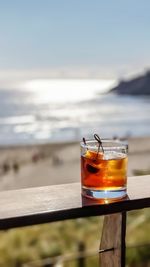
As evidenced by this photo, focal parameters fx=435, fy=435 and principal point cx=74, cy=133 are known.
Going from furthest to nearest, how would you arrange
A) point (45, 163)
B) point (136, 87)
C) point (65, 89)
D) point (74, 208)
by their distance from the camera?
point (65, 89), point (136, 87), point (45, 163), point (74, 208)

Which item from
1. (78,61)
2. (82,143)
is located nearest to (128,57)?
(78,61)

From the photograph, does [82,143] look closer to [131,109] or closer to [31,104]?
[131,109]

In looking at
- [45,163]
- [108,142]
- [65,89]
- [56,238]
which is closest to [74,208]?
[108,142]

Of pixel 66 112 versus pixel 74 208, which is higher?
pixel 66 112

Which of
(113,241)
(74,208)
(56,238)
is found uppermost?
(74,208)

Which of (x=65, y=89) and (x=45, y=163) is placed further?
(x=65, y=89)

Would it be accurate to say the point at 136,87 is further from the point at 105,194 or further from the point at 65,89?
the point at 105,194

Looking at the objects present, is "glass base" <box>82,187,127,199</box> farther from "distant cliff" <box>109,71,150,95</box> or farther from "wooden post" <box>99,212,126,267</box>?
"distant cliff" <box>109,71,150,95</box>
